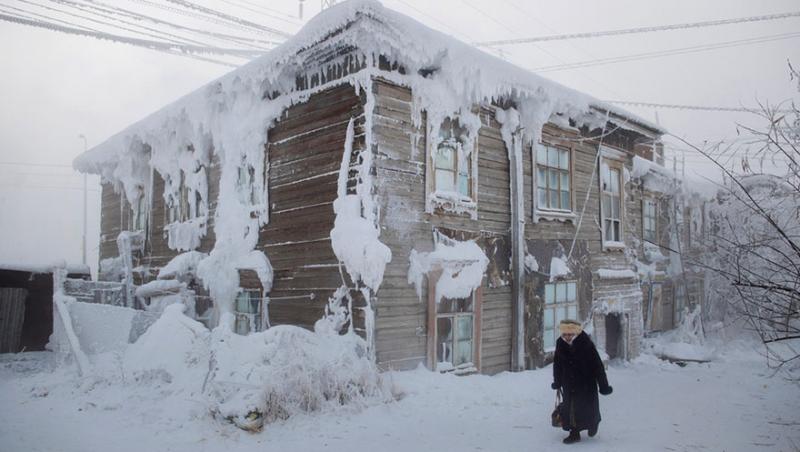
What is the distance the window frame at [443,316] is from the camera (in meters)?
9.63

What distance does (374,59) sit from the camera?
9219 mm

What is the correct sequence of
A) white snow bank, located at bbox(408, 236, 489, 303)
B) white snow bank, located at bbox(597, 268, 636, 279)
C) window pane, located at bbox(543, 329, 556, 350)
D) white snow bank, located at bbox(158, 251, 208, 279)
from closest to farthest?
white snow bank, located at bbox(408, 236, 489, 303)
window pane, located at bbox(543, 329, 556, 350)
white snow bank, located at bbox(158, 251, 208, 279)
white snow bank, located at bbox(597, 268, 636, 279)

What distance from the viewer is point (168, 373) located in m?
Result: 8.95

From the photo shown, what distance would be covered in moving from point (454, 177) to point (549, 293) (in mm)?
3800

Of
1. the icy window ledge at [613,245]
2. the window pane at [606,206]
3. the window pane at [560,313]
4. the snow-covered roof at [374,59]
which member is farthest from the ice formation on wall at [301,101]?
the window pane at [560,313]

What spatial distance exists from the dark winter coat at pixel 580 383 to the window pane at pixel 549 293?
576 centimetres

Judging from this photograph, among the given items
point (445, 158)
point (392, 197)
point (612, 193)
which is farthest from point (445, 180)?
point (612, 193)

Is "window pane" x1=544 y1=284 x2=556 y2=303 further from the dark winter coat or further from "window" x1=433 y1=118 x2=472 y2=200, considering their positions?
the dark winter coat

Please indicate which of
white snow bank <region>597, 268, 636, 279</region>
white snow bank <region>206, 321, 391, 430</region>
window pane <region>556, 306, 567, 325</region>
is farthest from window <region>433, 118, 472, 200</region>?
white snow bank <region>597, 268, 636, 279</region>

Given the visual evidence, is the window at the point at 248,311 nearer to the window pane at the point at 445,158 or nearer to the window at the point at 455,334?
the window at the point at 455,334

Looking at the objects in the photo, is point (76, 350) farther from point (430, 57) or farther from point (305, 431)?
point (430, 57)

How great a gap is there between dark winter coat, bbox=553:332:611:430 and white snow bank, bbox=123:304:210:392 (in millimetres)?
5298

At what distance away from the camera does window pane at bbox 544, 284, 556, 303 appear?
1226 cm

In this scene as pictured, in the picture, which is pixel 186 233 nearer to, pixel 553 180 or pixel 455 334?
pixel 455 334
